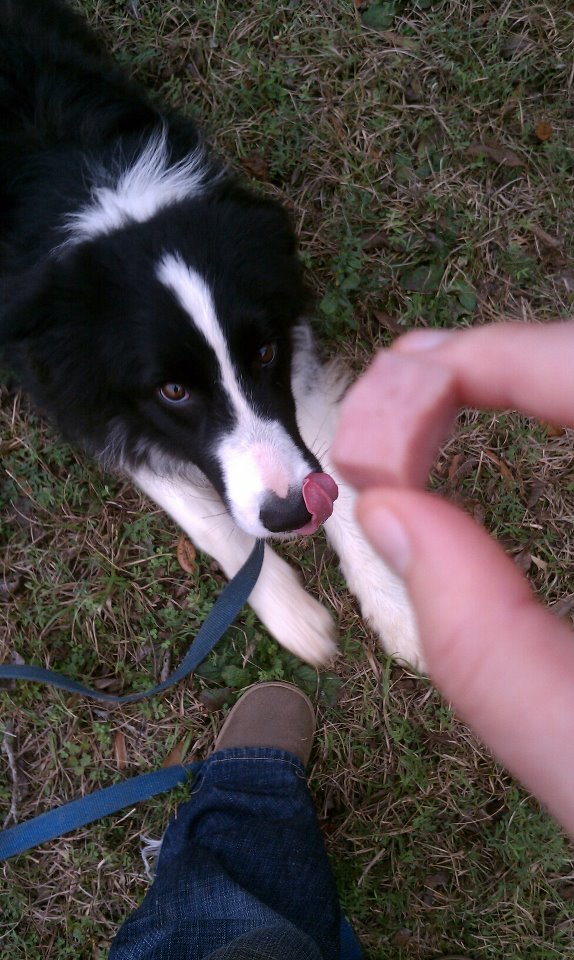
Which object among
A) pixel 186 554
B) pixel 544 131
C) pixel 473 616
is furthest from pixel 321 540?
pixel 544 131

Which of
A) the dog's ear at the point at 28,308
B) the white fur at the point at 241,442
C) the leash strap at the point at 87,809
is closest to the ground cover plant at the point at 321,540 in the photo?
the leash strap at the point at 87,809

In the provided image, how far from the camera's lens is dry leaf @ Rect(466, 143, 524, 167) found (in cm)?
259

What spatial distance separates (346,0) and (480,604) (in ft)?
8.80

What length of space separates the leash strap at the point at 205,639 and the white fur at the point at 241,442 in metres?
0.47

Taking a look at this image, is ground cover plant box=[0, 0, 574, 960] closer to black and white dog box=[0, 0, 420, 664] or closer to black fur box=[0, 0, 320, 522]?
black and white dog box=[0, 0, 420, 664]

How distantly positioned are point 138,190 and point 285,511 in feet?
3.59

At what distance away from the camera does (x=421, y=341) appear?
4.19ft

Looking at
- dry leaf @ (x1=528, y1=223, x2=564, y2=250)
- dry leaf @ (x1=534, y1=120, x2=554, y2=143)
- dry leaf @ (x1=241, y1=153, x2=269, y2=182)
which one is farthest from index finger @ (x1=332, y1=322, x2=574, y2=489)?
dry leaf @ (x1=534, y1=120, x2=554, y2=143)

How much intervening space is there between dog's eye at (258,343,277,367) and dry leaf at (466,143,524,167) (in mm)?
1317

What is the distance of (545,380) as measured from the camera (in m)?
1.16

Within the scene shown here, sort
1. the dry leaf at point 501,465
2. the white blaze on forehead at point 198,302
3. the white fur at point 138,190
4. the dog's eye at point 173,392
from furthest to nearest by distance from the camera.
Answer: the dry leaf at point 501,465 < the white fur at point 138,190 < the dog's eye at point 173,392 < the white blaze on forehead at point 198,302

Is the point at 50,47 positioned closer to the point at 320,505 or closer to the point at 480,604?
the point at 320,505

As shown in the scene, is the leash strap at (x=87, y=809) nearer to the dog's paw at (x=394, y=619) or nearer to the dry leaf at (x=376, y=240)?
the dog's paw at (x=394, y=619)

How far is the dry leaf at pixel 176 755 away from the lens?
249 cm
